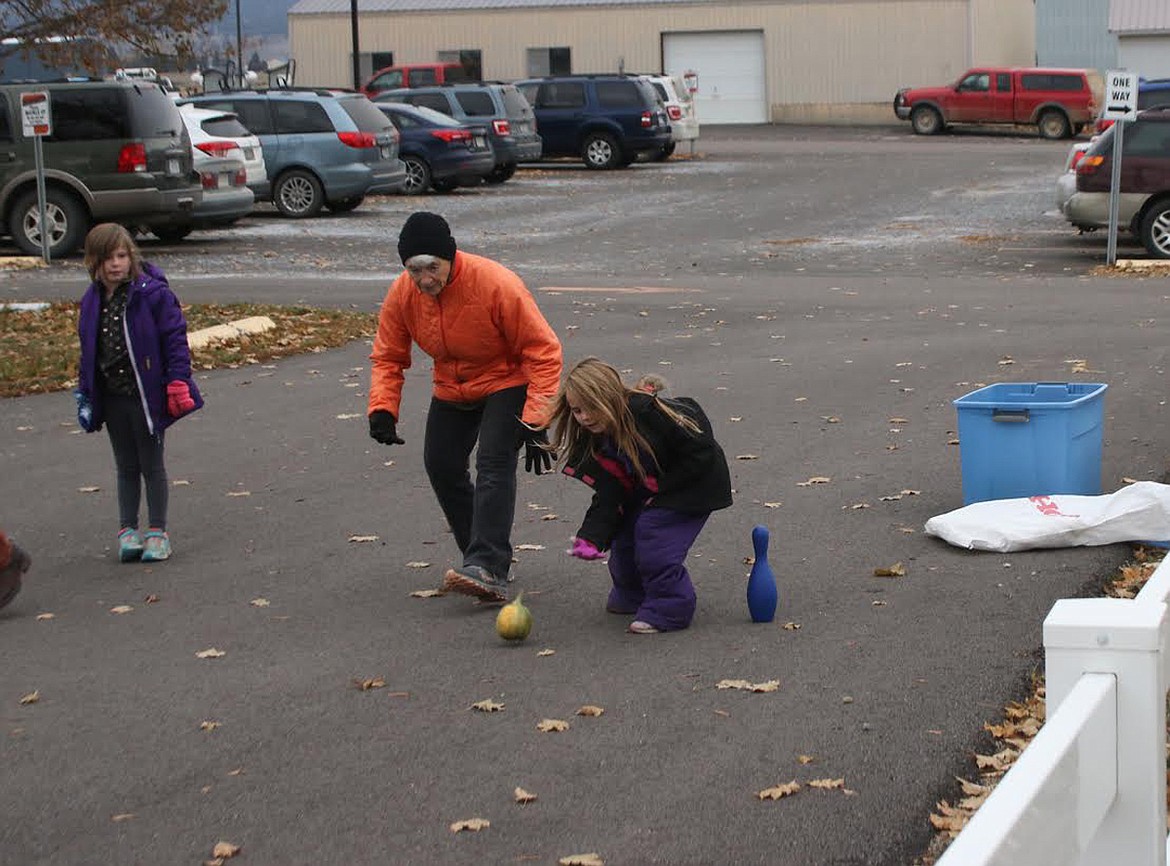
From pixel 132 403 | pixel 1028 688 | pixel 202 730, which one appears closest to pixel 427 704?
pixel 202 730

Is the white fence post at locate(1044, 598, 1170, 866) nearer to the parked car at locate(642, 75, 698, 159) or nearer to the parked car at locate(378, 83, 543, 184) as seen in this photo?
the parked car at locate(378, 83, 543, 184)

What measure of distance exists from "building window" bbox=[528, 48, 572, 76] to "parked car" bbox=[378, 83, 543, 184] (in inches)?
1001

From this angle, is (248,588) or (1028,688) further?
(248,588)

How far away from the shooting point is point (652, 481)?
6.73 m

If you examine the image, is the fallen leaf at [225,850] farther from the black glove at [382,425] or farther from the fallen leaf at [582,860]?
the black glove at [382,425]

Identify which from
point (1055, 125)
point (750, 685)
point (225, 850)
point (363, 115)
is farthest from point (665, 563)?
point (1055, 125)

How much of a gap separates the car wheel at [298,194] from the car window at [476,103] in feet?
25.0

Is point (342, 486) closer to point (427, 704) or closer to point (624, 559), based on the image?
point (624, 559)

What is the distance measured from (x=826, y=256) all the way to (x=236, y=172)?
24.8 ft

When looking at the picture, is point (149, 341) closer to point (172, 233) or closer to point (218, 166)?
point (218, 166)

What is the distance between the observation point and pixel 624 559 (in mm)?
7020

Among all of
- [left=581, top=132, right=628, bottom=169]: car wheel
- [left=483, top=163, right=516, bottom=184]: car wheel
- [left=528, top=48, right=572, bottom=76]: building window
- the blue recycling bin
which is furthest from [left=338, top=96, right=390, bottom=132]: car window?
[left=528, top=48, right=572, bottom=76]: building window

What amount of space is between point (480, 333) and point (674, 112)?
34.7 m

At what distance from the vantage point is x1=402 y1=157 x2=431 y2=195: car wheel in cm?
3269
